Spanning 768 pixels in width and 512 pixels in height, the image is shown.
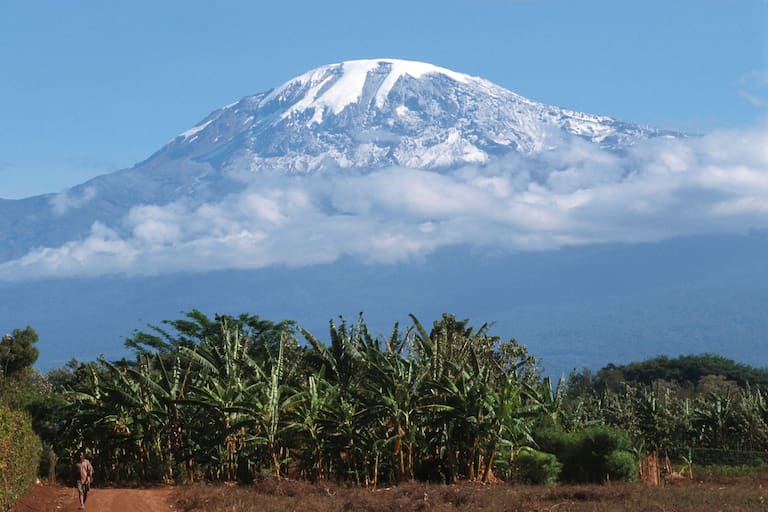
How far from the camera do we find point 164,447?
99.4 ft

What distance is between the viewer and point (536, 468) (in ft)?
97.3

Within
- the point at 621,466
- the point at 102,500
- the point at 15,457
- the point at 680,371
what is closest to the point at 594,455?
the point at 621,466

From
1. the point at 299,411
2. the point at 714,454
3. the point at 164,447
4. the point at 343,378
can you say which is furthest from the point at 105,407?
the point at 714,454

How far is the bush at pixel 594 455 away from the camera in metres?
29.9

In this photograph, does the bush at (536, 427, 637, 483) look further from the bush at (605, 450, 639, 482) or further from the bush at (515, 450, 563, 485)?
the bush at (515, 450, 563, 485)

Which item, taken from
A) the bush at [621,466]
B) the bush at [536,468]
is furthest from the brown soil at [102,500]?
the bush at [621,466]

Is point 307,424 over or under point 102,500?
over

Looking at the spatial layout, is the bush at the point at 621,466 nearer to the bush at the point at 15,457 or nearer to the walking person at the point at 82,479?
the walking person at the point at 82,479

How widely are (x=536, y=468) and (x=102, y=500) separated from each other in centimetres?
1207

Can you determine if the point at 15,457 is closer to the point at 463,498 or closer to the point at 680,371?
the point at 463,498

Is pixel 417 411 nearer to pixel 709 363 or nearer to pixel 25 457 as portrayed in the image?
pixel 25 457

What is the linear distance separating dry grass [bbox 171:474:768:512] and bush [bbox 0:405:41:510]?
3.65 m

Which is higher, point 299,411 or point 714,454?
point 299,411

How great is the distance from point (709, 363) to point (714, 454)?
89562 mm
